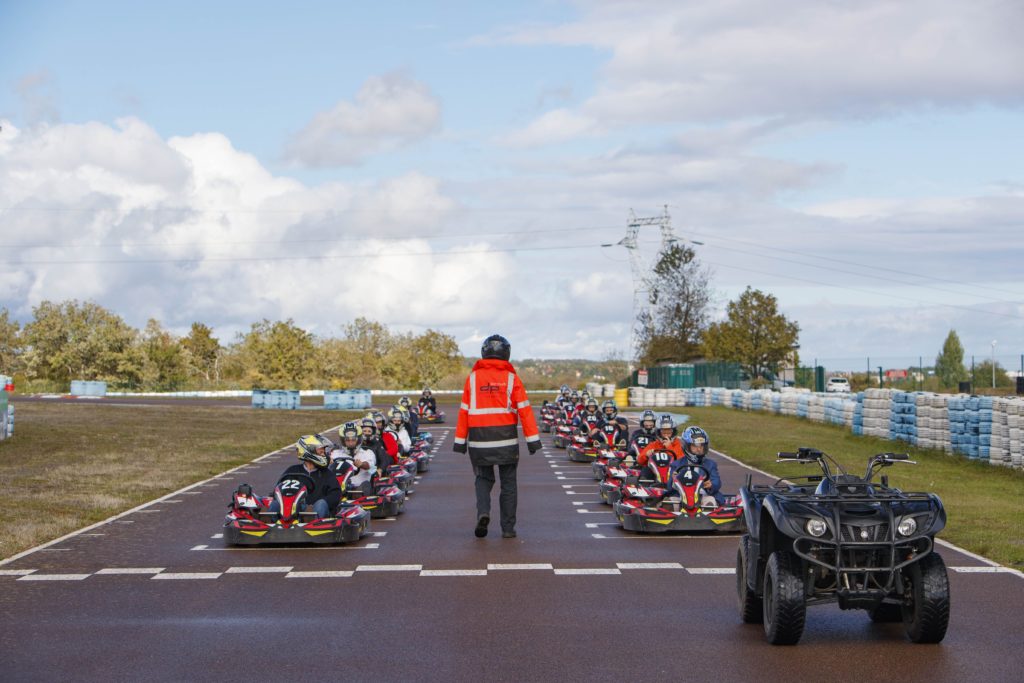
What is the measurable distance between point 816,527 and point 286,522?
22.6 feet

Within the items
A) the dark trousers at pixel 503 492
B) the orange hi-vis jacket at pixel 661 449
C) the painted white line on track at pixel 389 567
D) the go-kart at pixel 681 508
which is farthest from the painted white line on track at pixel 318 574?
the orange hi-vis jacket at pixel 661 449

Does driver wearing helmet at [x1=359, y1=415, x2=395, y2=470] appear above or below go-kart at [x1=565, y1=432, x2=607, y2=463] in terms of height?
above

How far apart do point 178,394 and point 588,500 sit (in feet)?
229

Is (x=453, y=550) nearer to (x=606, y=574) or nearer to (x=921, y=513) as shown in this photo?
(x=606, y=574)

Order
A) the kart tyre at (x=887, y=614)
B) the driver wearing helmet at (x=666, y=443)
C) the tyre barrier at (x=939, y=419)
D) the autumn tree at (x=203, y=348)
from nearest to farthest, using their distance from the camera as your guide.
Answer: the kart tyre at (x=887, y=614) < the driver wearing helmet at (x=666, y=443) < the tyre barrier at (x=939, y=419) < the autumn tree at (x=203, y=348)

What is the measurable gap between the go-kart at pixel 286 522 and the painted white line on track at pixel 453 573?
2032 millimetres

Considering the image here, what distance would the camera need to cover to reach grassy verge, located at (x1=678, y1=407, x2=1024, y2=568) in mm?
13422

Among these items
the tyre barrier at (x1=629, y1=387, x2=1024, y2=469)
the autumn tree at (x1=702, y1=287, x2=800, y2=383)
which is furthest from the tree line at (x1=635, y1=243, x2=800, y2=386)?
the tyre barrier at (x1=629, y1=387, x2=1024, y2=469)

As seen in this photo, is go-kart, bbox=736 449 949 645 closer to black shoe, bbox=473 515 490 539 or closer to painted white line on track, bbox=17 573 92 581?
black shoe, bbox=473 515 490 539

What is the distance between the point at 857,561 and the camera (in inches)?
314

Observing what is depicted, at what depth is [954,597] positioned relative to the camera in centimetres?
985

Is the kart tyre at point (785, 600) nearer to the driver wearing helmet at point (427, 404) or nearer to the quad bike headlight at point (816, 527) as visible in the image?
the quad bike headlight at point (816, 527)

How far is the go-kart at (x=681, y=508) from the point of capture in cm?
1406

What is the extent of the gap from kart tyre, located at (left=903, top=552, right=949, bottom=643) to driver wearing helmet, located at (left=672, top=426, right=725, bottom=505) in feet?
20.8
